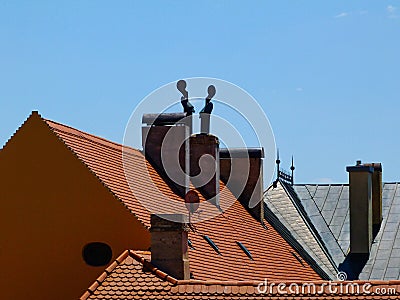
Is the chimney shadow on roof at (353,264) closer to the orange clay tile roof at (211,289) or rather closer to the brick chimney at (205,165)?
the brick chimney at (205,165)

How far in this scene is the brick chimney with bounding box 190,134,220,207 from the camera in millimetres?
34438

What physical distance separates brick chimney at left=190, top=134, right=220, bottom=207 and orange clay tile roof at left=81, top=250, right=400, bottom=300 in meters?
9.58

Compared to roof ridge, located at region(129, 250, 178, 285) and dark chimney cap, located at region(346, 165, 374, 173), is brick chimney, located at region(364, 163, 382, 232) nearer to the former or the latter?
dark chimney cap, located at region(346, 165, 374, 173)

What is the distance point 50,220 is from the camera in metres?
27.4

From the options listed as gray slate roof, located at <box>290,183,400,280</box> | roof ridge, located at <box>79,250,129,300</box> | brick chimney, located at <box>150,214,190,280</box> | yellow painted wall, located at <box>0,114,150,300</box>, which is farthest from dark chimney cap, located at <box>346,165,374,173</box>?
roof ridge, located at <box>79,250,129,300</box>

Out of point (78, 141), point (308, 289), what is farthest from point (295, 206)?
point (308, 289)

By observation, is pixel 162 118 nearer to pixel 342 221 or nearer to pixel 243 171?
pixel 243 171

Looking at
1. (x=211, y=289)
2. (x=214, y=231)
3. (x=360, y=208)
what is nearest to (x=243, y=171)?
(x=360, y=208)

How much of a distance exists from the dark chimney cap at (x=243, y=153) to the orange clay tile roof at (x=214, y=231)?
5.72 feet

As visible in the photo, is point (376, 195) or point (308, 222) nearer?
point (308, 222)

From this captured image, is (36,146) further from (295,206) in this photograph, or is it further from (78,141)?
(295,206)

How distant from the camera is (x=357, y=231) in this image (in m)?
40.9

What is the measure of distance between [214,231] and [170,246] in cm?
600

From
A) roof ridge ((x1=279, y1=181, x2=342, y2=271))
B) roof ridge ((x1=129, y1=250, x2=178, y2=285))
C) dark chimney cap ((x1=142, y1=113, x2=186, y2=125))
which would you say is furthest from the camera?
roof ridge ((x1=279, y1=181, x2=342, y2=271))
